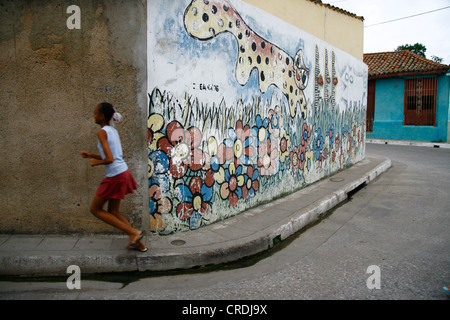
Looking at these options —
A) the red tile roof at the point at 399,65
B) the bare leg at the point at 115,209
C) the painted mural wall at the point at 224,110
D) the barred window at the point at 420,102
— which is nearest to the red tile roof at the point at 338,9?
the painted mural wall at the point at 224,110

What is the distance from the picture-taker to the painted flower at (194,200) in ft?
14.6

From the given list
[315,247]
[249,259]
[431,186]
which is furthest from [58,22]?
[431,186]

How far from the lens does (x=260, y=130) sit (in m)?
5.77

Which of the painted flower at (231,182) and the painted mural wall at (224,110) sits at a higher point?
the painted mural wall at (224,110)

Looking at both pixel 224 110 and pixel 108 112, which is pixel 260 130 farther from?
pixel 108 112

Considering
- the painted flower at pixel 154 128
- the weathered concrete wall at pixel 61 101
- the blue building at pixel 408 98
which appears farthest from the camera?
the blue building at pixel 408 98

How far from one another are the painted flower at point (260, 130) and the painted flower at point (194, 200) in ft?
4.71

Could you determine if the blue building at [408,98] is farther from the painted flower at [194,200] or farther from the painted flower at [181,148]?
the painted flower at [181,148]

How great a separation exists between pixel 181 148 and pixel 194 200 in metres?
0.77

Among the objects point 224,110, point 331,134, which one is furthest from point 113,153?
point 331,134

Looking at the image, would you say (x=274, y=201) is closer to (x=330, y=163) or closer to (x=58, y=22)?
(x=330, y=163)

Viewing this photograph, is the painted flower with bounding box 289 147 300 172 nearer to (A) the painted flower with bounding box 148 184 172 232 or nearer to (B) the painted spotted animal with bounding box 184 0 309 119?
(B) the painted spotted animal with bounding box 184 0 309 119

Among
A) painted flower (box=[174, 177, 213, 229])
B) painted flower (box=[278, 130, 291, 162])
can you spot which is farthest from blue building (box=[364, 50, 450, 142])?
painted flower (box=[174, 177, 213, 229])
